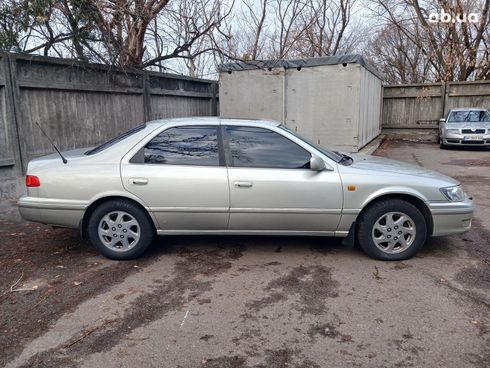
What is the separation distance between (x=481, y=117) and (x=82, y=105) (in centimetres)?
1376

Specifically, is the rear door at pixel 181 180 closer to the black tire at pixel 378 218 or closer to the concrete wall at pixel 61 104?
the black tire at pixel 378 218

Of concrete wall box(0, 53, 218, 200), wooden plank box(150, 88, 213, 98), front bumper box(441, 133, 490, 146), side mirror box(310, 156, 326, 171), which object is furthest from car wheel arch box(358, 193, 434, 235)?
front bumper box(441, 133, 490, 146)

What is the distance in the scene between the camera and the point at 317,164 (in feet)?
13.8

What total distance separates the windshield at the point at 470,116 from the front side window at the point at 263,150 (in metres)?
12.8

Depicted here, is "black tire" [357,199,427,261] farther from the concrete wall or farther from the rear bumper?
the concrete wall

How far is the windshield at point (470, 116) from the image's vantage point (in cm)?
1470

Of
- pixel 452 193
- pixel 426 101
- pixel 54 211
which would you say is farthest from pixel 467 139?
pixel 54 211

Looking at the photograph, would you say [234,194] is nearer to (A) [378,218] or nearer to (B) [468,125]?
(A) [378,218]

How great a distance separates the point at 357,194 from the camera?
14.0 feet

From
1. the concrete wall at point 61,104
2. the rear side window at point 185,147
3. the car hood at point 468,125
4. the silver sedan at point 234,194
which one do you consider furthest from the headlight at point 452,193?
the car hood at point 468,125

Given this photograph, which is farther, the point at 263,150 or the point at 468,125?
the point at 468,125

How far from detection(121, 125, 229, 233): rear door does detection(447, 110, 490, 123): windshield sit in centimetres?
1334

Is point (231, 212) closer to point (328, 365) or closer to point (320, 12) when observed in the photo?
point (328, 365)

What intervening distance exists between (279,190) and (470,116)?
44.3 feet
